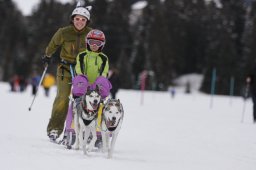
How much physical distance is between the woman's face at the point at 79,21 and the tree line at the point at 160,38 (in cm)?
5373

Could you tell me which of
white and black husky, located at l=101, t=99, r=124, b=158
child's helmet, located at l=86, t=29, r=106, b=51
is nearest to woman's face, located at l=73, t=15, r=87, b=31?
child's helmet, located at l=86, t=29, r=106, b=51

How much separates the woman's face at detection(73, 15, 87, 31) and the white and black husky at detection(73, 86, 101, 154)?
1.60m

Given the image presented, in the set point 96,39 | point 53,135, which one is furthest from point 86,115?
point 53,135

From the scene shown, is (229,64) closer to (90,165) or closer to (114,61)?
(114,61)

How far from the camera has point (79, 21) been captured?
8.33 m

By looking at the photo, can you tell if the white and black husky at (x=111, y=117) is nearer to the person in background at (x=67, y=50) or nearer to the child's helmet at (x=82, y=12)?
the person in background at (x=67, y=50)

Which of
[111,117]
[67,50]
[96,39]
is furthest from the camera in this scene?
[67,50]

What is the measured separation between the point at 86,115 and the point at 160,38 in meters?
63.9

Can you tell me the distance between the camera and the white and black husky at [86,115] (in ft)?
22.8

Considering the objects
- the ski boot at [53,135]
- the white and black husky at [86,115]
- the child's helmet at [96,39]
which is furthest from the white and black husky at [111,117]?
the ski boot at [53,135]

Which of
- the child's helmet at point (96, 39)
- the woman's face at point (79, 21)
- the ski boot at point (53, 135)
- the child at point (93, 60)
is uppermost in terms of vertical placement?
the woman's face at point (79, 21)

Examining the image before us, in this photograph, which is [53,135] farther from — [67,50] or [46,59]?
[67,50]

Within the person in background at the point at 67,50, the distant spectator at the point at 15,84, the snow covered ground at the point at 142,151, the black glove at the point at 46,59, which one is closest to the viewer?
the snow covered ground at the point at 142,151

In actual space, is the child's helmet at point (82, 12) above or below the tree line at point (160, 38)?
below
